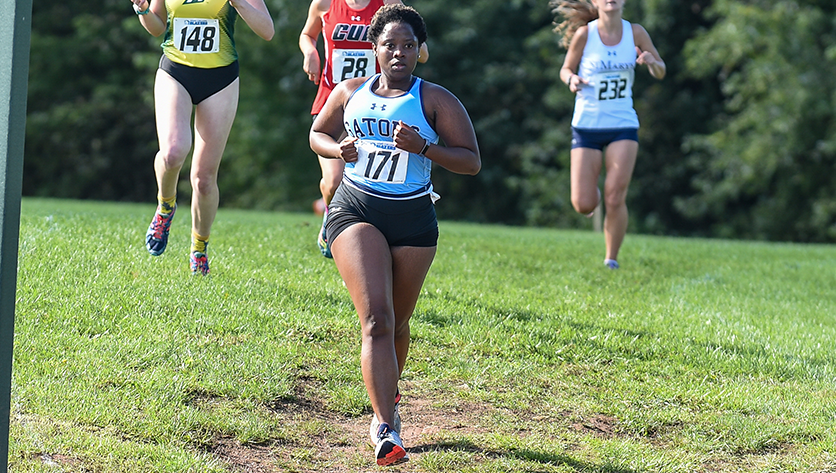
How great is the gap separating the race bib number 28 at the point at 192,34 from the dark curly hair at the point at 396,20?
2.38m

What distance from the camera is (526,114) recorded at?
96.3 ft

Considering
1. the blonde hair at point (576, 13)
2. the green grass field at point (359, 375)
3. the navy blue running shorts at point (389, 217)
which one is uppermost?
the blonde hair at point (576, 13)

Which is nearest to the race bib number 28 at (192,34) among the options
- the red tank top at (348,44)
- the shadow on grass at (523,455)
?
the red tank top at (348,44)

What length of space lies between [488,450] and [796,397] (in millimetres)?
2279

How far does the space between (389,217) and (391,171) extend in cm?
23

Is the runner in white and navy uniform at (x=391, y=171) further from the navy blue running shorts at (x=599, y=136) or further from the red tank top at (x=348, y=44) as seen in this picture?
the navy blue running shorts at (x=599, y=136)

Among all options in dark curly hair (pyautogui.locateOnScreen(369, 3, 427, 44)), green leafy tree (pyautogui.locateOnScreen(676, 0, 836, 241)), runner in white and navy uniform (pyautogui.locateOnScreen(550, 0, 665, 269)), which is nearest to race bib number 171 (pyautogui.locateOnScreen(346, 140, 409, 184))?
dark curly hair (pyautogui.locateOnScreen(369, 3, 427, 44))

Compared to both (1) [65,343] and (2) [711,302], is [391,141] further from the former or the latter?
(2) [711,302]

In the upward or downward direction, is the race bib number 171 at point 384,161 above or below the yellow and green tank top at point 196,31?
below

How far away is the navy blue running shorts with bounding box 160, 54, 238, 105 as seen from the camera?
697cm

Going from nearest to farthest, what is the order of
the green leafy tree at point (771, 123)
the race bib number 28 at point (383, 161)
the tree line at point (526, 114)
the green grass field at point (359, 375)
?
the race bib number 28 at point (383, 161) → the green grass field at point (359, 375) → the green leafy tree at point (771, 123) → the tree line at point (526, 114)

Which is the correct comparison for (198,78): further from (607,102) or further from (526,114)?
(526,114)

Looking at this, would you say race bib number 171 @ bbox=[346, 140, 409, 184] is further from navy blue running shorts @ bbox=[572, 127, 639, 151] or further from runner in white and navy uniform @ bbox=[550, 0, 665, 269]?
navy blue running shorts @ bbox=[572, 127, 639, 151]

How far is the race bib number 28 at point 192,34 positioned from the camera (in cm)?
696
